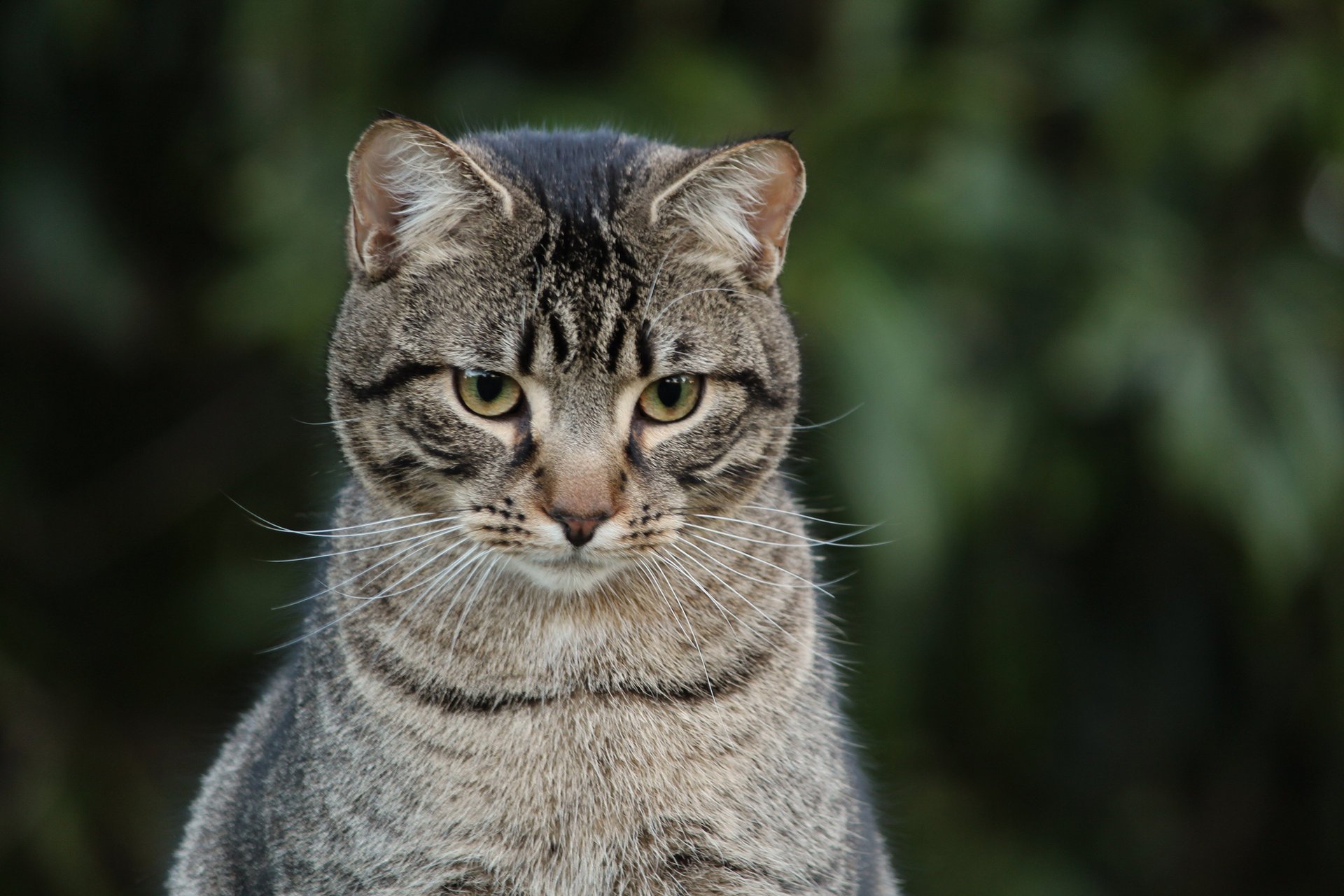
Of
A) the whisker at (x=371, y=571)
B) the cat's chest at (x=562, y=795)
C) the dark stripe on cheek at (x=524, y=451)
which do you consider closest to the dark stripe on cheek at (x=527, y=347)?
the dark stripe on cheek at (x=524, y=451)

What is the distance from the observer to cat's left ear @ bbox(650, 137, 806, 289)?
7.94 ft

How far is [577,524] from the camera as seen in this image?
2.23 metres

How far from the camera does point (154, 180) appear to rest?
512cm

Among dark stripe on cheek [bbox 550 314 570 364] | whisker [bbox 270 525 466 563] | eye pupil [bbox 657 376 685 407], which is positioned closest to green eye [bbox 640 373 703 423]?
eye pupil [bbox 657 376 685 407]

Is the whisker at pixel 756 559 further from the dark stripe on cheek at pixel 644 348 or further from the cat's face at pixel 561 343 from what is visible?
the dark stripe on cheek at pixel 644 348

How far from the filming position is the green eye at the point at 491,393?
91.5 inches

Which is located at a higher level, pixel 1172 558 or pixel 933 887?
pixel 1172 558

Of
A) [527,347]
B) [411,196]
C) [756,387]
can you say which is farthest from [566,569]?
[411,196]

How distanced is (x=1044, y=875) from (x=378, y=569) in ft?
9.54

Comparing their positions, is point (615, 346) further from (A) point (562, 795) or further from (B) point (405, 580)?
(A) point (562, 795)

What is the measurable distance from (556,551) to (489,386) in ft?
0.95

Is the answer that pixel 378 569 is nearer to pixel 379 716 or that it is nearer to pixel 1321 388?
pixel 379 716

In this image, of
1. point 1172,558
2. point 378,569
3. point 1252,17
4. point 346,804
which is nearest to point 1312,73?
point 1252,17

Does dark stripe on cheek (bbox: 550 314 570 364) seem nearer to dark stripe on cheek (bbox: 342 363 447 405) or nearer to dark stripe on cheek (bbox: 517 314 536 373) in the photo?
dark stripe on cheek (bbox: 517 314 536 373)
